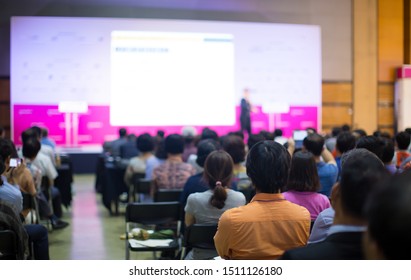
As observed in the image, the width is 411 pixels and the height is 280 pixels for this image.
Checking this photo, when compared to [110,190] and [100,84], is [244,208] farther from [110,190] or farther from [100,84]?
[100,84]

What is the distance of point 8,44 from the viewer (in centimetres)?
1154

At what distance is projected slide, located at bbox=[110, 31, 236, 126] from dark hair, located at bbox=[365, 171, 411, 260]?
35.6 feet

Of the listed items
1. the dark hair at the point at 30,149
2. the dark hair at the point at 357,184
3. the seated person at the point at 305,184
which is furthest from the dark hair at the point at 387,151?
the dark hair at the point at 30,149

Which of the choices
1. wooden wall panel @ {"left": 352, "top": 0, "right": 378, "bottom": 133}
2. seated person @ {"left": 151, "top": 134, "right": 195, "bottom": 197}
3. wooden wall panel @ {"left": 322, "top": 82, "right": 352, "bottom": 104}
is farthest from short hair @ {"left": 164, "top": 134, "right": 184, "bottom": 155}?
wooden wall panel @ {"left": 352, "top": 0, "right": 378, "bottom": 133}

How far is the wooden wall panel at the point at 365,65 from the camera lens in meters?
13.4

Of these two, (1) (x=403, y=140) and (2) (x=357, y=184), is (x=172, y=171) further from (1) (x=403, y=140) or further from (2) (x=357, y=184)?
(2) (x=357, y=184)

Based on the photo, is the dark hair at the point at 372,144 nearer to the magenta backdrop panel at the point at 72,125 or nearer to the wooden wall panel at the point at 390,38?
the magenta backdrop panel at the point at 72,125

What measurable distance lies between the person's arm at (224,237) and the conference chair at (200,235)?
0.87 metres

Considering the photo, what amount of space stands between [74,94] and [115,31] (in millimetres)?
1608

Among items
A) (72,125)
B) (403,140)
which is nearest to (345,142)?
(403,140)

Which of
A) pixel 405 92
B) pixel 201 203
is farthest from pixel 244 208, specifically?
pixel 405 92

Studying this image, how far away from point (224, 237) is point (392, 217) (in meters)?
1.42

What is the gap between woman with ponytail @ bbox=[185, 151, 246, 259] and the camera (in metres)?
3.36

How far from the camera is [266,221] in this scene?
2.27 metres
